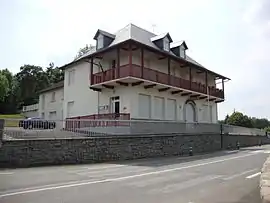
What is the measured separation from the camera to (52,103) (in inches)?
1754

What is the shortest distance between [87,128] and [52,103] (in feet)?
75.3

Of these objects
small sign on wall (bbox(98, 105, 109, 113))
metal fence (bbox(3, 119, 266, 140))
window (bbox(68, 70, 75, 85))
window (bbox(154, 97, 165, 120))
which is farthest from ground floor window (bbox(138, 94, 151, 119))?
window (bbox(68, 70, 75, 85))

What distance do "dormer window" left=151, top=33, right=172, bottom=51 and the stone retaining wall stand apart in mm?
9431

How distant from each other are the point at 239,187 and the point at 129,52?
63.7ft

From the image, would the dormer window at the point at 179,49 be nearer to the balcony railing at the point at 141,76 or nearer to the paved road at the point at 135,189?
the balcony railing at the point at 141,76

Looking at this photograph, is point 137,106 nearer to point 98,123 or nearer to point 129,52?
point 129,52

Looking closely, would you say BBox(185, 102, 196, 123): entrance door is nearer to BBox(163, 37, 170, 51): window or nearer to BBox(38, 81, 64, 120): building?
BBox(163, 37, 170, 51): window

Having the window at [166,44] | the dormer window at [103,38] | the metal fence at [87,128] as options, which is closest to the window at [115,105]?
the dormer window at [103,38]

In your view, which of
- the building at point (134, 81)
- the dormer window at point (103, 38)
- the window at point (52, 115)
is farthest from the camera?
the window at point (52, 115)

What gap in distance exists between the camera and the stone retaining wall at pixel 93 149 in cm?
1775

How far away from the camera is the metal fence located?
61.2 ft

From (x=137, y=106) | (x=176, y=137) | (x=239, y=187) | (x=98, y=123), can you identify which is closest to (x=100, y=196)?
(x=239, y=187)

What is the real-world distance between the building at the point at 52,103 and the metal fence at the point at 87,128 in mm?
17905

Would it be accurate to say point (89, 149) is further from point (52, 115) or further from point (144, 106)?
point (52, 115)
